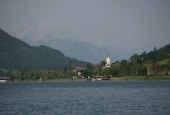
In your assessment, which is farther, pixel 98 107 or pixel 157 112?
pixel 98 107

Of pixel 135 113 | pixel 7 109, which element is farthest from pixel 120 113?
pixel 7 109

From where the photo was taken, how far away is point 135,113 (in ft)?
186

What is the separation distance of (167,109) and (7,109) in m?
24.5

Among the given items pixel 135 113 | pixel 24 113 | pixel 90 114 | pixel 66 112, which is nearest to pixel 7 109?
pixel 24 113

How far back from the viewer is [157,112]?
56.7m

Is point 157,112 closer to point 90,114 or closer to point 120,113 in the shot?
point 120,113

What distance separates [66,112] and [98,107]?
728cm

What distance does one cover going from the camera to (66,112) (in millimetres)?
59969

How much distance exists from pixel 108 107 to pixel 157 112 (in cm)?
1085

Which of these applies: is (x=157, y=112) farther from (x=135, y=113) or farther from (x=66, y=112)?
(x=66, y=112)

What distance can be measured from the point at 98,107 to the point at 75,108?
359 centimetres

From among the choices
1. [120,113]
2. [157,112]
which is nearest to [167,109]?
[157,112]

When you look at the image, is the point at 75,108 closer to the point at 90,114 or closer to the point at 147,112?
the point at 90,114

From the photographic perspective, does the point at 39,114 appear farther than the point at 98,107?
No
